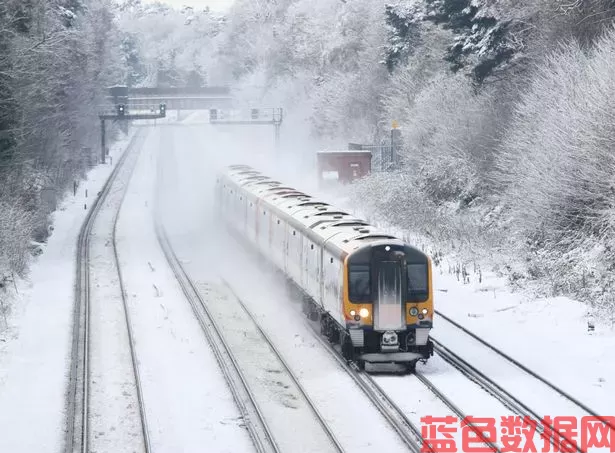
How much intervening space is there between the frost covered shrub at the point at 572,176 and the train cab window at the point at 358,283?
795 centimetres

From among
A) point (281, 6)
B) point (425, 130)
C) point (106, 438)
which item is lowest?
point (106, 438)

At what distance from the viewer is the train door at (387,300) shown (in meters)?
19.0

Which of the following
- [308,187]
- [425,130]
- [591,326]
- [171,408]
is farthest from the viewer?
[308,187]

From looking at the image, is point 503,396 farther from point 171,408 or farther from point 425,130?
point 425,130

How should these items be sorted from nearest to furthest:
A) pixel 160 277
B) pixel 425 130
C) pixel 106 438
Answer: pixel 106 438 → pixel 160 277 → pixel 425 130

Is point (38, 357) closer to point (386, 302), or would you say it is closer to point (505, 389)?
point (386, 302)

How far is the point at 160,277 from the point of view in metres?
31.4

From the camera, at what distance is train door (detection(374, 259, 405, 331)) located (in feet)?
62.3

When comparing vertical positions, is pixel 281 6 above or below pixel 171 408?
above

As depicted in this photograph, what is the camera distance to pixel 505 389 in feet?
58.1

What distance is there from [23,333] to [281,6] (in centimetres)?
9412

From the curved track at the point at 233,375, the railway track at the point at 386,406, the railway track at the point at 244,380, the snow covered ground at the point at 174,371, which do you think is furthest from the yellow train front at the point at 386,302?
the snow covered ground at the point at 174,371

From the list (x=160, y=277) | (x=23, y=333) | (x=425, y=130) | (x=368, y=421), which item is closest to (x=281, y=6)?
(x=425, y=130)

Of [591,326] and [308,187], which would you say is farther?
[308,187]
